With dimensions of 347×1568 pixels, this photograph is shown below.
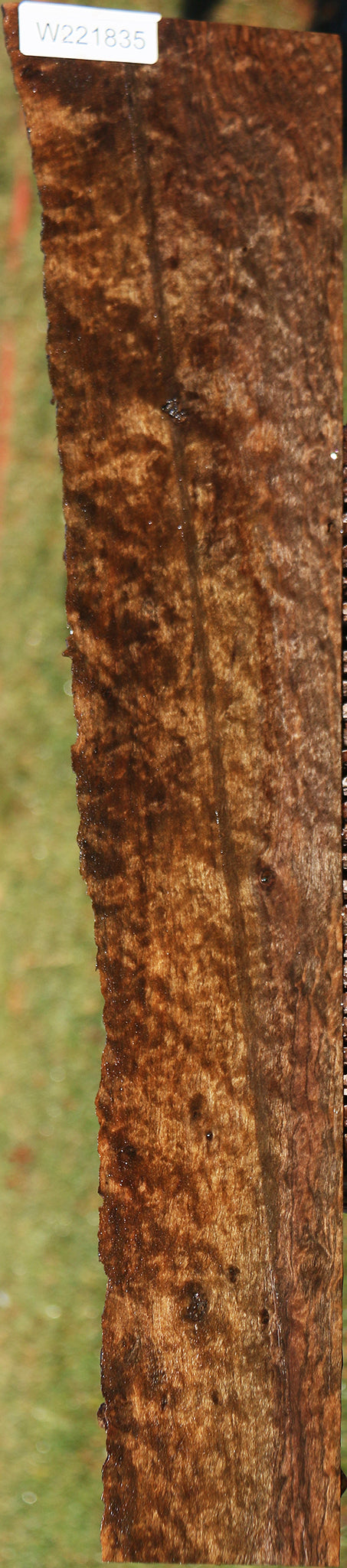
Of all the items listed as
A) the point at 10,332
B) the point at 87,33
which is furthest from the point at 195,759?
the point at 87,33

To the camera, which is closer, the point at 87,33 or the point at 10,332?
the point at 87,33

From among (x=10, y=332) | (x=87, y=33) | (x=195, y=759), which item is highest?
(x=87, y=33)

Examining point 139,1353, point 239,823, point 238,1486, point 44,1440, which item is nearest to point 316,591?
point 239,823

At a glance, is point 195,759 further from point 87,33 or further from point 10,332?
point 87,33

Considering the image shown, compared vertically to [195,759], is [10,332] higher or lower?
higher

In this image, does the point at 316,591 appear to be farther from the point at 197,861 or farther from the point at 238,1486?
the point at 238,1486

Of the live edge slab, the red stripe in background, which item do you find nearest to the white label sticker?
the live edge slab
